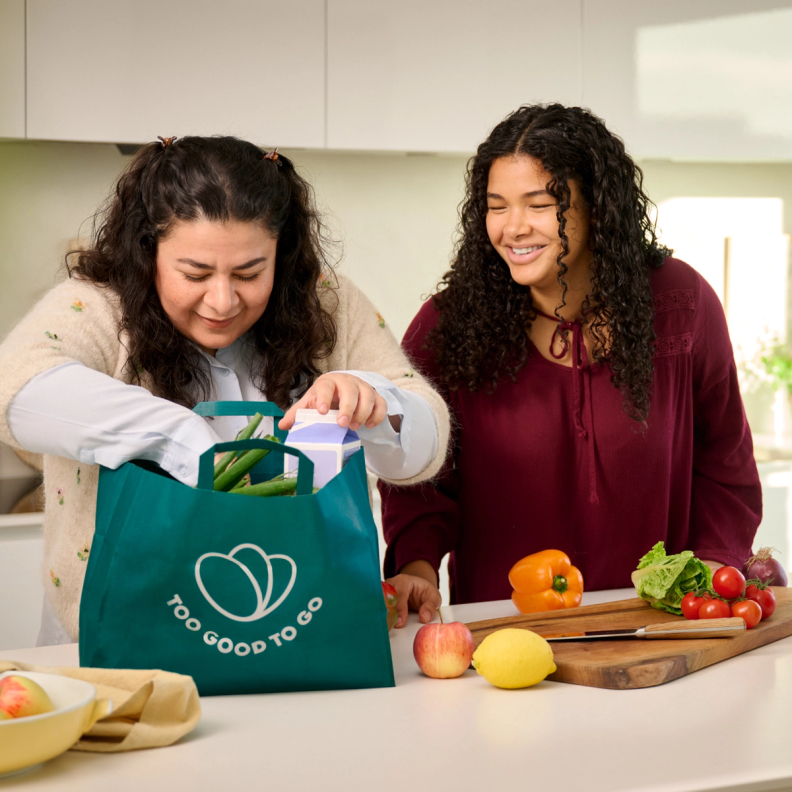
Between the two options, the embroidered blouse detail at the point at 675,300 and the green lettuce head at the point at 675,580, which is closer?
the green lettuce head at the point at 675,580

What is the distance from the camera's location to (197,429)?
1.00m

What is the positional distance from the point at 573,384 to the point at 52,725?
1.08m

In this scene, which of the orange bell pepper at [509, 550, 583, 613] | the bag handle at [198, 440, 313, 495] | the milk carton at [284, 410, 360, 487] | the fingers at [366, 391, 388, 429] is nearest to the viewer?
the bag handle at [198, 440, 313, 495]

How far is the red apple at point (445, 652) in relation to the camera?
1.02 metres

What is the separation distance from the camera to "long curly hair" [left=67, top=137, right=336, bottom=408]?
1.17 metres

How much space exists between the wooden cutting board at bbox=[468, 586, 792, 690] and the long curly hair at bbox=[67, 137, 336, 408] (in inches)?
18.1

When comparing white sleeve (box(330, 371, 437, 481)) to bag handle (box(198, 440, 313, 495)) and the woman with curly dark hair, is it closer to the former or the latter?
the woman with curly dark hair

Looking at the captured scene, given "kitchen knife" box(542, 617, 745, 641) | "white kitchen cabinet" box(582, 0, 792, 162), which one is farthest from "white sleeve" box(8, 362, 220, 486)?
"white kitchen cabinet" box(582, 0, 792, 162)

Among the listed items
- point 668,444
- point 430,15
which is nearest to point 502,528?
point 668,444

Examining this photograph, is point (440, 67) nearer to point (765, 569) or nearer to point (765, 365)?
point (765, 365)

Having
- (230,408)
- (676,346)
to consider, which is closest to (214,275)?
(230,408)

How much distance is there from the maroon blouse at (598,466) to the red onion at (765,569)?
11 centimetres

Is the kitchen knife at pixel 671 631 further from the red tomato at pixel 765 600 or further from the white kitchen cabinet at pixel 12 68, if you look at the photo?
the white kitchen cabinet at pixel 12 68

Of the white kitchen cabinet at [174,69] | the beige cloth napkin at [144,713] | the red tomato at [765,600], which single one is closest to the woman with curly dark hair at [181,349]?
the beige cloth napkin at [144,713]
